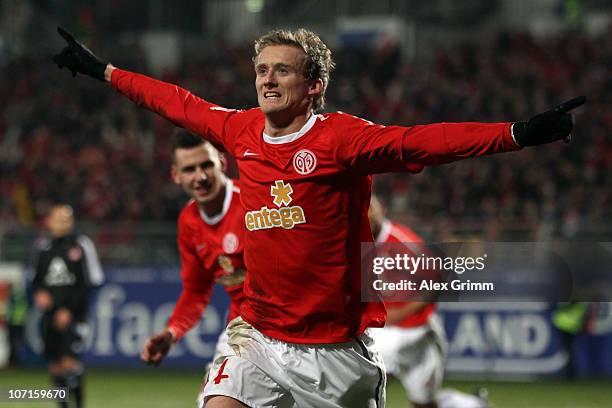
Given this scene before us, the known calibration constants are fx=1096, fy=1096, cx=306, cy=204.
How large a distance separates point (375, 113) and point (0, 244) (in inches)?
355

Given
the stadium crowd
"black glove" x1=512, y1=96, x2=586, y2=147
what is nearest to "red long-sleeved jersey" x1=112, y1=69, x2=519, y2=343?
"black glove" x1=512, y1=96, x2=586, y2=147

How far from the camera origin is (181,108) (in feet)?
17.1

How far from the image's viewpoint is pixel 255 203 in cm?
485

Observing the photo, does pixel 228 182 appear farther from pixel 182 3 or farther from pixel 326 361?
pixel 182 3

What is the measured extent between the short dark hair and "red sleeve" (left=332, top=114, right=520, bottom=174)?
5.80 feet

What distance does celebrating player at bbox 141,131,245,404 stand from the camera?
624 centimetres

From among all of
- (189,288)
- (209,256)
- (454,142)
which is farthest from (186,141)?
(454,142)

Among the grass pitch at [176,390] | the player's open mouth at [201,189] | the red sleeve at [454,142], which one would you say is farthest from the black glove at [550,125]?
the grass pitch at [176,390]

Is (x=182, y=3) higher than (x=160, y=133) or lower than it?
higher

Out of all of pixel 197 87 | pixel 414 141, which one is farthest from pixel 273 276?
pixel 197 87

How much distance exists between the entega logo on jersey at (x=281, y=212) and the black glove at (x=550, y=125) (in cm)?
115

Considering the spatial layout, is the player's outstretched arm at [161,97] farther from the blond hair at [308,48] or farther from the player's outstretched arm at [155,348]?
the player's outstretched arm at [155,348]

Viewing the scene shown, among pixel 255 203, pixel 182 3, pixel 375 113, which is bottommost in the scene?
pixel 255 203

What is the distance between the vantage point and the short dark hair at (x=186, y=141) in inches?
251
